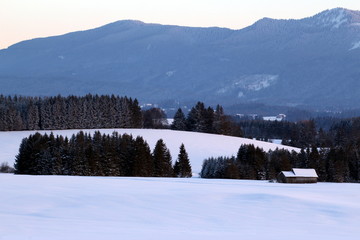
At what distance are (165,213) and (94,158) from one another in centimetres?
4670

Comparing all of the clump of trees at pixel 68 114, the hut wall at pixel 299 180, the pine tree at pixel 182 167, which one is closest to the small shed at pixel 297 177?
the hut wall at pixel 299 180

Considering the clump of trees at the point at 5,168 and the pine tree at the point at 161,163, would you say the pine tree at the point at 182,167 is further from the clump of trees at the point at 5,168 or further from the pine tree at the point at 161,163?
the clump of trees at the point at 5,168

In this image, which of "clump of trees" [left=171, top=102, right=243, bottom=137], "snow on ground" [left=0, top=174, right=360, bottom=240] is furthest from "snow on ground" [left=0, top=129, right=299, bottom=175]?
"snow on ground" [left=0, top=174, right=360, bottom=240]

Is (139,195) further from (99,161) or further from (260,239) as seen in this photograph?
(99,161)

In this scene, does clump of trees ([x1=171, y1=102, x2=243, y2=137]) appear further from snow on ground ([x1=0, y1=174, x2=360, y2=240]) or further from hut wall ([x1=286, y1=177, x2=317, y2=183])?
snow on ground ([x1=0, y1=174, x2=360, y2=240])

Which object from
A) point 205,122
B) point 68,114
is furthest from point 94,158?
point 205,122

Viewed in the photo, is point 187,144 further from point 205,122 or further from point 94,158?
point 205,122

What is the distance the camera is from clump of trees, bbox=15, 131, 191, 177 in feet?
269

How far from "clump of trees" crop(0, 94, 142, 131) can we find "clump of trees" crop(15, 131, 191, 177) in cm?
4655

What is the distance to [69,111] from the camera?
142750mm

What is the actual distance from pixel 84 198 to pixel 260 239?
1740 centimetres

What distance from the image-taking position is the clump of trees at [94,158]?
3223 inches

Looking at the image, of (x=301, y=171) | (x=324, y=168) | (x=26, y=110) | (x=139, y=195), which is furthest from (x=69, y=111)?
(x=139, y=195)

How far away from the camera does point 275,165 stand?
3723 inches
